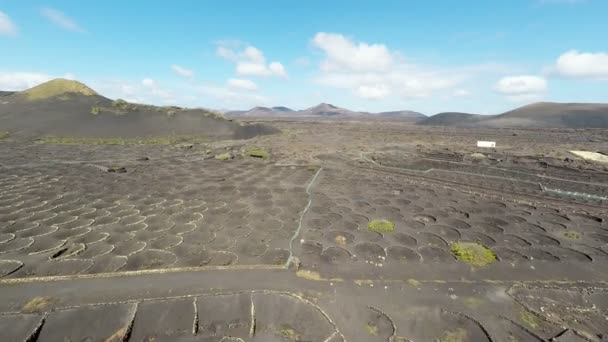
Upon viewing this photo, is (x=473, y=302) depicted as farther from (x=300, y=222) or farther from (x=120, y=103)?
(x=120, y=103)

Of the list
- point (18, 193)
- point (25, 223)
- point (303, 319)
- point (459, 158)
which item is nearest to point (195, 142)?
point (18, 193)

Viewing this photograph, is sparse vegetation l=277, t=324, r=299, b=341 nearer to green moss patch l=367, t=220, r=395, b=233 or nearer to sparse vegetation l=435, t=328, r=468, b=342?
sparse vegetation l=435, t=328, r=468, b=342

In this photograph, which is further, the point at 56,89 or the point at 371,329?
the point at 56,89

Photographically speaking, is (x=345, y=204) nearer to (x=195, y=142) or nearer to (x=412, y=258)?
(x=412, y=258)

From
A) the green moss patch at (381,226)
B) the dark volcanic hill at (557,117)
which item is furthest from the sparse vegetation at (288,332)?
the dark volcanic hill at (557,117)

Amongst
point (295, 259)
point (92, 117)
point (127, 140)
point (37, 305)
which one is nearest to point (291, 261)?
point (295, 259)

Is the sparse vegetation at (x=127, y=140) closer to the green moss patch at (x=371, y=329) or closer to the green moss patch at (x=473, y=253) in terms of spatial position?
the green moss patch at (x=473, y=253)
